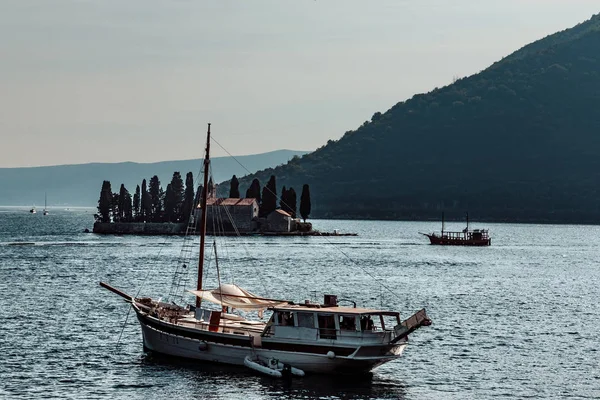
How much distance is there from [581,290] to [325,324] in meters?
64.1

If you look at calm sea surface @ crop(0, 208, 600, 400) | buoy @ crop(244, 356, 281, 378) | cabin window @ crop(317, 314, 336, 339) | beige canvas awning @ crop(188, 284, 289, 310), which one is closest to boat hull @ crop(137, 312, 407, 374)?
buoy @ crop(244, 356, 281, 378)

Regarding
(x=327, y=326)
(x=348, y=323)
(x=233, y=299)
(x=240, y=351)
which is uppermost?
(x=233, y=299)

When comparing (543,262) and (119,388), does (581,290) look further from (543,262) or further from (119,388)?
(119,388)

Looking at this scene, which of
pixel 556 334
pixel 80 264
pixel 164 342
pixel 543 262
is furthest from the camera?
pixel 543 262

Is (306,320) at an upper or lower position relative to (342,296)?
upper

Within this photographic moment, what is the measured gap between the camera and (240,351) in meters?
59.4

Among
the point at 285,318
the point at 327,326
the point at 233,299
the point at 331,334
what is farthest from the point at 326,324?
the point at 233,299

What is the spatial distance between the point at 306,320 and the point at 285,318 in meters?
1.28

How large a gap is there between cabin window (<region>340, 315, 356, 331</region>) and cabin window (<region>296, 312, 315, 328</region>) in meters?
1.66

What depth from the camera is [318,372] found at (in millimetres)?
57781

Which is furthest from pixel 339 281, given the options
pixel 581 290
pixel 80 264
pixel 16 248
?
pixel 16 248

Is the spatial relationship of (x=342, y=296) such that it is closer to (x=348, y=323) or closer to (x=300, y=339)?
(x=300, y=339)

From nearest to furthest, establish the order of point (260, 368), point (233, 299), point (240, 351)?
point (260, 368) < point (240, 351) < point (233, 299)

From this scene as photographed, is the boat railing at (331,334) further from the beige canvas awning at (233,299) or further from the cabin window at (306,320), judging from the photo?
the beige canvas awning at (233,299)
